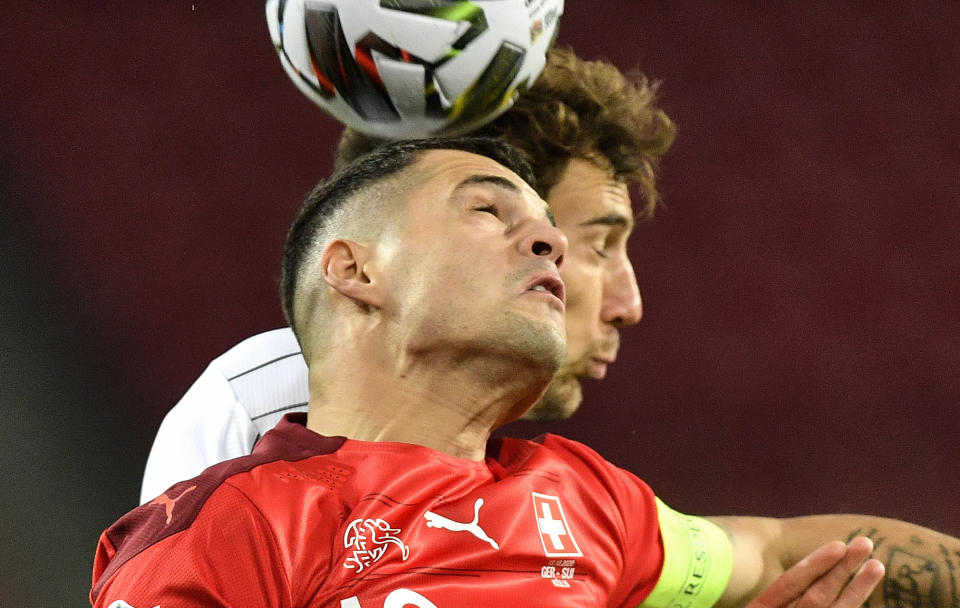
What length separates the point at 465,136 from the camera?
6.03 ft

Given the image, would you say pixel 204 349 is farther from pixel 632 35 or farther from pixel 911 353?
pixel 911 353

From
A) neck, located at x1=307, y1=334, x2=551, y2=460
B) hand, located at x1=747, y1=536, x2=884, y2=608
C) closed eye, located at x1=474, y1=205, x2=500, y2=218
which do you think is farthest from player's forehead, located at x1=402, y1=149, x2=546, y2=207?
hand, located at x1=747, y1=536, x2=884, y2=608

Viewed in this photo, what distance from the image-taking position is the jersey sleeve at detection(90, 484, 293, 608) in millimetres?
1254

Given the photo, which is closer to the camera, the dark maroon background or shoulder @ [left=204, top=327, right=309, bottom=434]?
shoulder @ [left=204, top=327, right=309, bottom=434]

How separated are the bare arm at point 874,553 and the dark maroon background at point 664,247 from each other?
0.99m

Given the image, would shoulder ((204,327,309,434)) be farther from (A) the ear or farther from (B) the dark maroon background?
(B) the dark maroon background

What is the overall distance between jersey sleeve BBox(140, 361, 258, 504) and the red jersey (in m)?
0.28

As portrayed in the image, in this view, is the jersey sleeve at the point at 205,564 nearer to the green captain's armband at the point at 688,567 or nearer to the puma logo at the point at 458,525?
the puma logo at the point at 458,525

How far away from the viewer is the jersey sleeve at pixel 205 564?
1.25 m

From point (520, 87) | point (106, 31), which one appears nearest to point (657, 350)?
point (520, 87)

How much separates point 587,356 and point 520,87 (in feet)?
1.76

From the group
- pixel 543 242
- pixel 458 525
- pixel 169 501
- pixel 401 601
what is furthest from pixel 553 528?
pixel 169 501

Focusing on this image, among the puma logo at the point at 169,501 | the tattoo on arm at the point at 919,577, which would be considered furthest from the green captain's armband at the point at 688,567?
the puma logo at the point at 169,501

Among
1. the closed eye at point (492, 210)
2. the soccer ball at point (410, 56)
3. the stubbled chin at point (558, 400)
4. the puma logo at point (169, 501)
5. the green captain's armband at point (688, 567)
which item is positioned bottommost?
the green captain's armband at point (688, 567)
